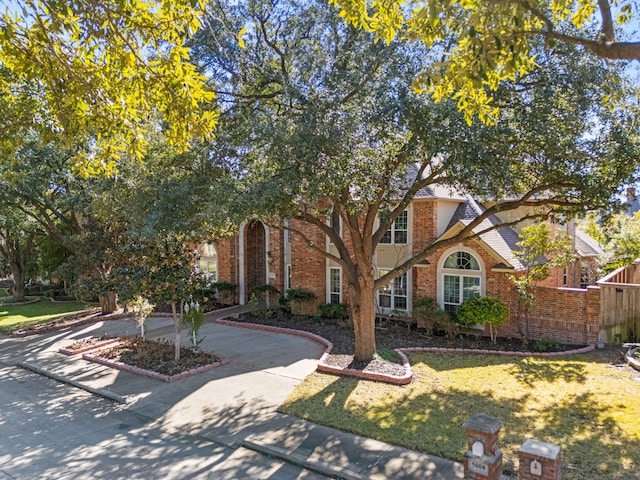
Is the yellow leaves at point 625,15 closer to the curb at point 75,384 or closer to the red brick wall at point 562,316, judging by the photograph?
the red brick wall at point 562,316

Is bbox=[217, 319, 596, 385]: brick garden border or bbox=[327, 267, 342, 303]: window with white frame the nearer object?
bbox=[217, 319, 596, 385]: brick garden border

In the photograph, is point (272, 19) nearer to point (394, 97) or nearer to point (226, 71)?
point (226, 71)

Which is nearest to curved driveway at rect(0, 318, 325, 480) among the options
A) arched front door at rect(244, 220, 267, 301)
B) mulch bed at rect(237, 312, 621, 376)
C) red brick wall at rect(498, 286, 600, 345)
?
mulch bed at rect(237, 312, 621, 376)

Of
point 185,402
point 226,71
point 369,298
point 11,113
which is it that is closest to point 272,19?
point 226,71

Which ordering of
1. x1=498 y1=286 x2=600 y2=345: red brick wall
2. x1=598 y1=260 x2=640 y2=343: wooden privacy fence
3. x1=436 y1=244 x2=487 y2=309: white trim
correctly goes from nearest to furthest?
x1=598 y1=260 x2=640 y2=343: wooden privacy fence, x1=498 y1=286 x2=600 y2=345: red brick wall, x1=436 y1=244 x2=487 y2=309: white trim

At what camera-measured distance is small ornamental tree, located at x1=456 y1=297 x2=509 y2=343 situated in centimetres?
1393

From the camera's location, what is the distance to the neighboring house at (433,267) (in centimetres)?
1439

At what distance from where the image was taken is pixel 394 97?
8594 mm

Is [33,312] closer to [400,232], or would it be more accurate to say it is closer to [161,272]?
[161,272]

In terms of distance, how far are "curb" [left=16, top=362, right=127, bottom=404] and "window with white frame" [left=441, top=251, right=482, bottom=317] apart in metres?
11.0

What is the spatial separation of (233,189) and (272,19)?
4.91 meters

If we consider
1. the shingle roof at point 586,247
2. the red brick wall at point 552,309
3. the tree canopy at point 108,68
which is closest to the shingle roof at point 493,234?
the red brick wall at point 552,309

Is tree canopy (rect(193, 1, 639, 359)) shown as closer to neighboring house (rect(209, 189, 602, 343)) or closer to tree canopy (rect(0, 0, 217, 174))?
tree canopy (rect(0, 0, 217, 174))

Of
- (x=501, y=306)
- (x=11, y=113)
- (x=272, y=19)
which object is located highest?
(x=272, y=19)
